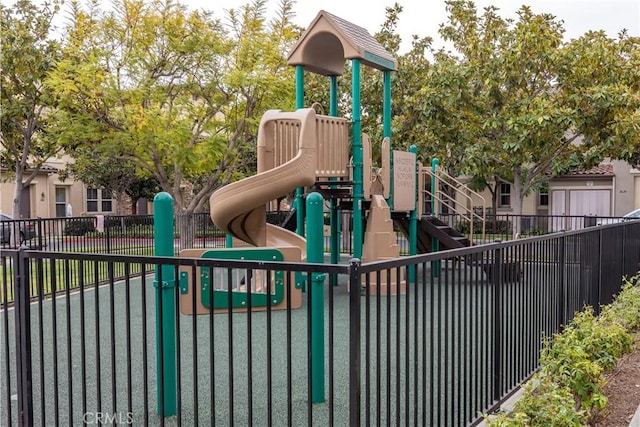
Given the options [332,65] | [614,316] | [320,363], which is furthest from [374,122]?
[320,363]

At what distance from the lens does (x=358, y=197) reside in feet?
31.8

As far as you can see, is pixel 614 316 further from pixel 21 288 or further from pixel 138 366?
pixel 21 288

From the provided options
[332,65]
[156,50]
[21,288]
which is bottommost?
[21,288]

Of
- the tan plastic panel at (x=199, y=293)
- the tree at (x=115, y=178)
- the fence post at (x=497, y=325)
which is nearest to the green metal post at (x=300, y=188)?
the tan plastic panel at (x=199, y=293)

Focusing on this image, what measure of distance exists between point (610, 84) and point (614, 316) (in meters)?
10.9

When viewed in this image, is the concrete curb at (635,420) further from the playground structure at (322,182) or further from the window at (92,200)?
the window at (92,200)

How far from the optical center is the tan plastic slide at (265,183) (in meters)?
8.38

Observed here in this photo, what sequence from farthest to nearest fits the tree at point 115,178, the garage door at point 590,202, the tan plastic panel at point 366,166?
the garage door at point 590,202 → the tree at point 115,178 → the tan plastic panel at point 366,166

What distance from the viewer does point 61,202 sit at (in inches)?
1189

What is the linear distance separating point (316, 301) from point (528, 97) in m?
12.8

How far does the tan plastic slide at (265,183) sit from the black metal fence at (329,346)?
195cm

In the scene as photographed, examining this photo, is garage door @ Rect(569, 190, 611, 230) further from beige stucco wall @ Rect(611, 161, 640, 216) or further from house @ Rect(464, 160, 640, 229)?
beige stucco wall @ Rect(611, 161, 640, 216)

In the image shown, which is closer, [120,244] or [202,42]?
[120,244]

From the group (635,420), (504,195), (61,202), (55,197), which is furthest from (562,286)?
(61,202)
